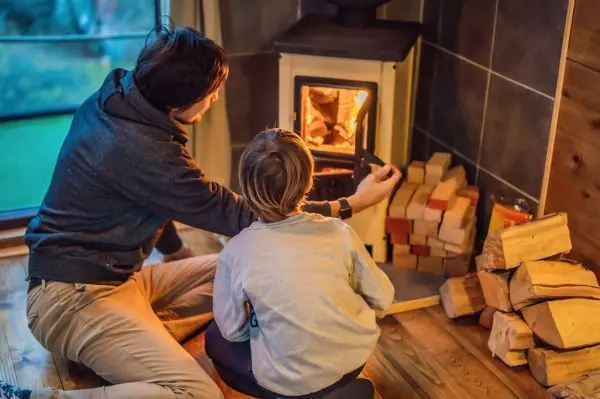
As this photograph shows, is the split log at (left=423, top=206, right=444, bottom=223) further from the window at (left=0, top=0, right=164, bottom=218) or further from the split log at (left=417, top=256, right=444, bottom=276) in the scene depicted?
the window at (left=0, top=0, right=164, bottom=218)

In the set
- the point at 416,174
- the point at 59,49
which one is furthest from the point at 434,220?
the point at 59,49

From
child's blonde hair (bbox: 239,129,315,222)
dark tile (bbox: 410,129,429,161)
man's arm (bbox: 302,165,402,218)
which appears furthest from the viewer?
dark tile (bbox: 410,129,429,161)

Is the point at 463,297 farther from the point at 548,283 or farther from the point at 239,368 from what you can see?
the point at 239,368

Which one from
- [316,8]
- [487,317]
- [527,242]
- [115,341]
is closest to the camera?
[115,341]

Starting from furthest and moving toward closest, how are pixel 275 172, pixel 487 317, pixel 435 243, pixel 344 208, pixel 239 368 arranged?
pixel 435 243 → pixel 487 317 → pixel 344 208 → pixel 239 368 → pixel 275 172

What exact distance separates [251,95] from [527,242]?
1.19m

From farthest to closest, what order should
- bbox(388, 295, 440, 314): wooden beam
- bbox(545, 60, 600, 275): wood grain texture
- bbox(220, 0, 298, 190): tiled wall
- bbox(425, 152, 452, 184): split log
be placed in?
1. bbox(220, 0, 298, 190): tiled wall
2. bbox(425, 152, 452, 184): split log
3. bbox(388, 295, 440, 314): wooden beam
4. bbox(545, 60, 600, 275): wood grain texture

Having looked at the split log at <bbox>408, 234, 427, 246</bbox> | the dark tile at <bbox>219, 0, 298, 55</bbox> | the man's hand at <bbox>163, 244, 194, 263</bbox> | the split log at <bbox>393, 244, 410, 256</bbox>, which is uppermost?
the dark tile at <bbox>219, 0, 298, 55</bbox>

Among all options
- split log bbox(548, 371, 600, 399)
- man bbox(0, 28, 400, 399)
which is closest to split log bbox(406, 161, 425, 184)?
man bbox(0, 28, 400, 399)

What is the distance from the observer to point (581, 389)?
1928 mm

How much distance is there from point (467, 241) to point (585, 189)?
451 mm

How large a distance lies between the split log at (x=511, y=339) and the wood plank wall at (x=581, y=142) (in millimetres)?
301

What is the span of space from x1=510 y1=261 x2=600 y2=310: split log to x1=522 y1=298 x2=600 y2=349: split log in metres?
0.02

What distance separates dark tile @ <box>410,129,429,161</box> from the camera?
2996mm
